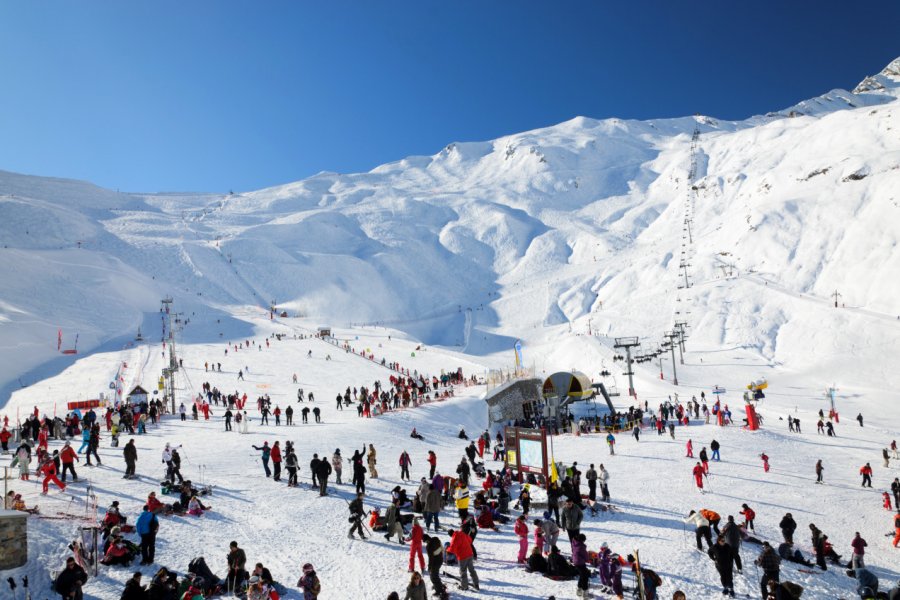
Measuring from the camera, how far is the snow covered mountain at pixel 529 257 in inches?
2431

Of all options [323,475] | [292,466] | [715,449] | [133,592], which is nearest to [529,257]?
[715,449]

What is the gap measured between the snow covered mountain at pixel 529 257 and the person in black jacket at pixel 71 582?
46.2 metres

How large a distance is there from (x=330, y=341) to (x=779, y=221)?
62329 millimetres

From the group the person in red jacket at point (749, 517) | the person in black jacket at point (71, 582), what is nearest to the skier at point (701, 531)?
the person in red jacket at point (749, 517)

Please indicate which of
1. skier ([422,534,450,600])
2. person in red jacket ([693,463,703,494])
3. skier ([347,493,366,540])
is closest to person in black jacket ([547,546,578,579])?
skier ([422,534,450,600])

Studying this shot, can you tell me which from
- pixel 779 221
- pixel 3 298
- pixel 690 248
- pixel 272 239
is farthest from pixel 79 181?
pixel 779 221

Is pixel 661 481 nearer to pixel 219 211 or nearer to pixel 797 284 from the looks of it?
pixel 797 284

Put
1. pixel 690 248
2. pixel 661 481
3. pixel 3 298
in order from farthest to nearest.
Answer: pixel 690 248, pixel 3 298, pixel 661 481

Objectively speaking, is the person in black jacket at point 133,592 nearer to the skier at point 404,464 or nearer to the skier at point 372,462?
the skier at point 372,462

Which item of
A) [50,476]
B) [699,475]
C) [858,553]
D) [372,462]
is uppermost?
[50,476]

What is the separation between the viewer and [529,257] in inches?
5153

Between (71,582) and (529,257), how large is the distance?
125m

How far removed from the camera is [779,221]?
80312mm

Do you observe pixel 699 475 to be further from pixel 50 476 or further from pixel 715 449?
pixel 50 476
